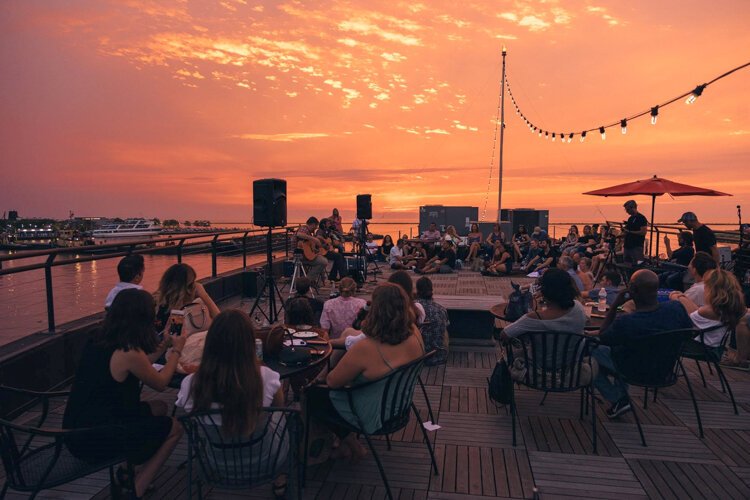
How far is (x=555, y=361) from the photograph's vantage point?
320cm

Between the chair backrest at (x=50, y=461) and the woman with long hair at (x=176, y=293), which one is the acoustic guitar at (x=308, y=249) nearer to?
the woman with long hair at (x=176, y=293)

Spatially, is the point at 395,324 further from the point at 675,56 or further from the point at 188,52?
the point at 675,56

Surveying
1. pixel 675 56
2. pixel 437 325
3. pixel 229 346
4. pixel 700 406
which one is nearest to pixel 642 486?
pixel 700 406

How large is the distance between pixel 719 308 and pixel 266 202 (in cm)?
572

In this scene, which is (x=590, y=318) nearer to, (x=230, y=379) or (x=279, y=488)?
(x=279, y=488)

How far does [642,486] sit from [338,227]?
9.57 meters

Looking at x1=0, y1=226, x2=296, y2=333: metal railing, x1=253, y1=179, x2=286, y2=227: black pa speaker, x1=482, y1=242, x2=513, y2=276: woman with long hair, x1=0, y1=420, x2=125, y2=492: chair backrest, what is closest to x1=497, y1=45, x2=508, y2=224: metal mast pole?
x1=482, y1=242, x2=513, y2=276: woman with long hair

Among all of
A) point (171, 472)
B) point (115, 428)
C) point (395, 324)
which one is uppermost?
point (395, 324)

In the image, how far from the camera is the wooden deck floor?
2.66 metres

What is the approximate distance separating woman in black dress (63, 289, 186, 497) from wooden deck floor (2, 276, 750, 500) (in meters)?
0.60

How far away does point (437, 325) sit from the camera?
14.3 ft

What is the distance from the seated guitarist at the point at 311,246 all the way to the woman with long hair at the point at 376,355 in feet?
20.6

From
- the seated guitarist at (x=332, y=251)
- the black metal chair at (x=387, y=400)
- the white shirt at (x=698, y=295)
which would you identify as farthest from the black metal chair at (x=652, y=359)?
the seated guitarist at (x=332, y=251)

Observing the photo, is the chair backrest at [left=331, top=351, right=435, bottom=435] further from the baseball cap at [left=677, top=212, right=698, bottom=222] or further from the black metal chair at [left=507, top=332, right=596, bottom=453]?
the baseball cap at [left=677, top=212, right=698, bottom=222]
